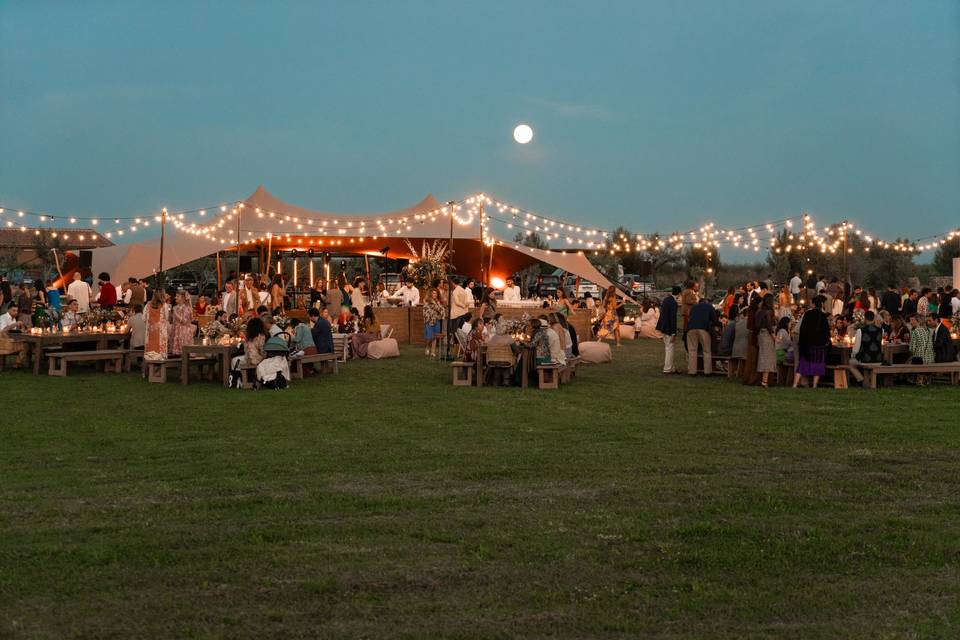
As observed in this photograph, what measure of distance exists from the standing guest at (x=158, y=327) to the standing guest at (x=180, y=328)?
4.3 inches

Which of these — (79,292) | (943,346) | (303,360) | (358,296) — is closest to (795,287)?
(358,296)

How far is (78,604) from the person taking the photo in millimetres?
5352

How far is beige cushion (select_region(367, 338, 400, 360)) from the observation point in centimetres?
2084

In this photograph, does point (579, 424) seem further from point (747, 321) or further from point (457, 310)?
point (457, 310)

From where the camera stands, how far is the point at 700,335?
17562mm

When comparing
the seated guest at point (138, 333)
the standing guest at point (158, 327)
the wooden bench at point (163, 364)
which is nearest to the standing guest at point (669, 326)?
the wooden bench at point (163, 364)

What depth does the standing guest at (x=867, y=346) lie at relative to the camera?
15891 mm

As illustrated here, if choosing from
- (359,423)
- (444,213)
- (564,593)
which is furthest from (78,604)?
(444,213)

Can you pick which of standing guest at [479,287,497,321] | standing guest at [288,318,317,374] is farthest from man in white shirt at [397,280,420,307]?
standing guest at [288,318,317,374]

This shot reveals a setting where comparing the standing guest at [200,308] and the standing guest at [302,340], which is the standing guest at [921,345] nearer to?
the standing guest at [302,340]

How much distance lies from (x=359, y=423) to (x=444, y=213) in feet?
78.1

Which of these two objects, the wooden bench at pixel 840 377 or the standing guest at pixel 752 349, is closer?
the wooden bench at pixel 840 377

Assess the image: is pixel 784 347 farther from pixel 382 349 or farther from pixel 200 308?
pixel 200 308

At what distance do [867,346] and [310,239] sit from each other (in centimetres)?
2146
